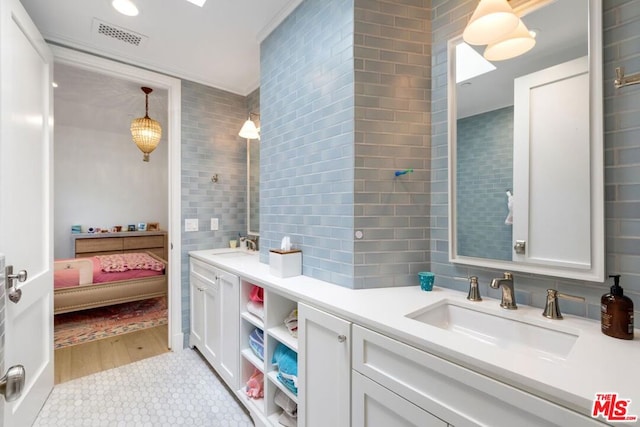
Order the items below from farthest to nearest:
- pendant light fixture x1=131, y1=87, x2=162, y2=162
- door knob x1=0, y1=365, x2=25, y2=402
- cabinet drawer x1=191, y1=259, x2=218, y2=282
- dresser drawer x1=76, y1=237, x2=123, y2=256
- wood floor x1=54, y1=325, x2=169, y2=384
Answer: dresser drawer x1=76, y1=237, x2=123, y2=256 → pendant light fixture x1=131, y1=87, x2=162, y2=162 → wood floor x1=54, y1=325, x2=169, y2=384 → cabinet drawer x1=191, y1=259, x2=218, y2=282 → door knob x1=0, y1=365, x2=25, y2=402

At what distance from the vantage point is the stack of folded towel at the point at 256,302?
172 centimetres

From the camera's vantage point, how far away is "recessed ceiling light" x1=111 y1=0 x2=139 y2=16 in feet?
5.87

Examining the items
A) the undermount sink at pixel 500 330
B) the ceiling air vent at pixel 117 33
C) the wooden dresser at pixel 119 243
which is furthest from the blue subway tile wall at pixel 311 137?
the wooden dresser at pixel 119 243

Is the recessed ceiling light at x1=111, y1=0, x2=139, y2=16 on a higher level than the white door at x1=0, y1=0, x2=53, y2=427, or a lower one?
higher

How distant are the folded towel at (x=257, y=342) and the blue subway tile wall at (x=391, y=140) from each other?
792 mm

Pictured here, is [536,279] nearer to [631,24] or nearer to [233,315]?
[631,24]

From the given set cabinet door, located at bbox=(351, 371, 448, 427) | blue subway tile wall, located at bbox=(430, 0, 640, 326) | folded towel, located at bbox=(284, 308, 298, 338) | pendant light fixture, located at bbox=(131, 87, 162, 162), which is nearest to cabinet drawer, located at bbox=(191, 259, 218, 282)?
folded towel, located at bbox=(284, 308, 298, 338)

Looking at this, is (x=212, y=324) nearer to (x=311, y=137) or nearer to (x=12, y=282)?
(x=12, y=282)

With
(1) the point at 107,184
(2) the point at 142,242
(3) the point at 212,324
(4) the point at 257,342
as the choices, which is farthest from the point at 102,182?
(4) the point at 257,342

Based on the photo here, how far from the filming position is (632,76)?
2.97 feet

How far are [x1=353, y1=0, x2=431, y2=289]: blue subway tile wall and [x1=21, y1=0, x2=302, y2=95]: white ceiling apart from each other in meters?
0.73

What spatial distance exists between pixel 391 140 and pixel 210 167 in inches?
79.4

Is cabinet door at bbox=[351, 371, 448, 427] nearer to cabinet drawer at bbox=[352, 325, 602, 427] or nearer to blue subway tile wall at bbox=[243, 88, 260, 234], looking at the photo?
cabinet drawer at bbox=[352, 325, 602, 427]

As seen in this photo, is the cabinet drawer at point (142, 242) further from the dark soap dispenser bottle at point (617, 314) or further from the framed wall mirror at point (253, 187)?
the dark soap dispenser bottle at point (617, 314)
